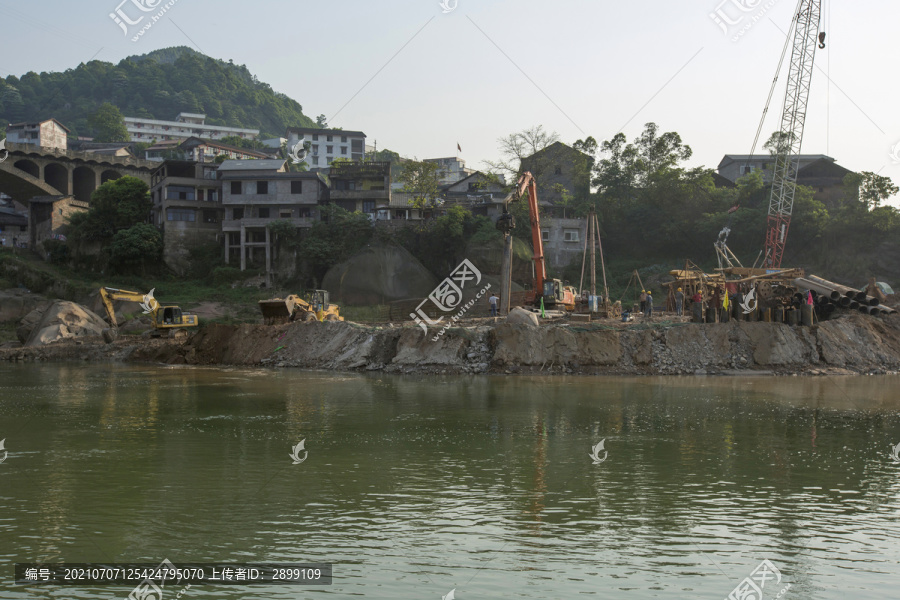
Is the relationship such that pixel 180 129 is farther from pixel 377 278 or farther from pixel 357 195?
pixel 377 278

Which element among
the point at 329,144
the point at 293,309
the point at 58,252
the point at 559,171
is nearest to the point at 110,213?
the point at 58,252

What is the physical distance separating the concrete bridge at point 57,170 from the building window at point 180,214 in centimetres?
933

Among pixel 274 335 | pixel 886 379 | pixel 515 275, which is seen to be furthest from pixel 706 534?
pixel 515 275

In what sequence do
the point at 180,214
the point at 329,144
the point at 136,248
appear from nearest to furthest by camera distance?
the point at 136,248 → the point at 180,214 → the point at 329,144

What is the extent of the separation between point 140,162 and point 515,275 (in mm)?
50815

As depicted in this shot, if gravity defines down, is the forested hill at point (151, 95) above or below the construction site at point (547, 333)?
above

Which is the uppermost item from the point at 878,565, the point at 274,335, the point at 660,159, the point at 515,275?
the point at 660,159

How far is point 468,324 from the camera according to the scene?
131ft

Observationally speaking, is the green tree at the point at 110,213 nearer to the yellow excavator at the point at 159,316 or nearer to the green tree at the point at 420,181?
the yellow excavator at the point at 159,316

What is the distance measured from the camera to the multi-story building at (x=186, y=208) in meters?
67.4

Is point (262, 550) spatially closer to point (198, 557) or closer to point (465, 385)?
point (198, 557)

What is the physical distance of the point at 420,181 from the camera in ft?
229

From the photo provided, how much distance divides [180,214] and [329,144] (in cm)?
4752

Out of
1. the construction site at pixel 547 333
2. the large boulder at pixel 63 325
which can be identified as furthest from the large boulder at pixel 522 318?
the large boulder at pixel 63 325
